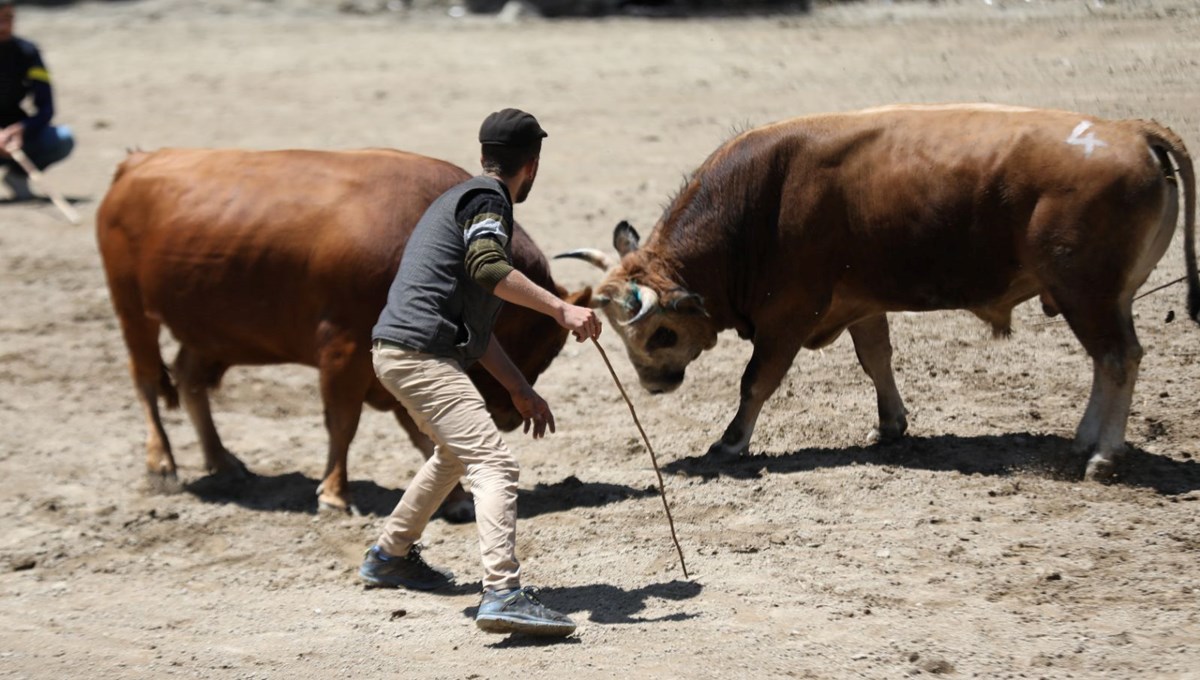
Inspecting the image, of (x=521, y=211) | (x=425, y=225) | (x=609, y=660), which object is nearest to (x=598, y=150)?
(x=521, y=211)

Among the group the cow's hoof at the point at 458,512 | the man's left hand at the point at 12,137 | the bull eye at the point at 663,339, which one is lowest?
the man's left hand at the point at 12,137

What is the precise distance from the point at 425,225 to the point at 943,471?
2.82m

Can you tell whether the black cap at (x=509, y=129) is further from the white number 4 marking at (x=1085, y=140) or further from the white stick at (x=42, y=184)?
the white stick at (x=42, y=184)

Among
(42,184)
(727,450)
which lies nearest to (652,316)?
(727,450)

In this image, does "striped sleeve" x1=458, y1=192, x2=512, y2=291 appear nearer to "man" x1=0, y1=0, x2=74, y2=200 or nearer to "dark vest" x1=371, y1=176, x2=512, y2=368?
"dark vest" x1=371, y1=176, x2=512, y2=368

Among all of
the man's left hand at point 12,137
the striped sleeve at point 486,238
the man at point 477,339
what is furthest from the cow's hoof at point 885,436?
the man's left hand at point 12,137

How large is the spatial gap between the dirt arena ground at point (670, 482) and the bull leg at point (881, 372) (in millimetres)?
170

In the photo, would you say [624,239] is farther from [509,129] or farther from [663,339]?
[509,129]

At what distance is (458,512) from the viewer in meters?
7.69

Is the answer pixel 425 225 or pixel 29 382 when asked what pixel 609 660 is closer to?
pixel 425 225

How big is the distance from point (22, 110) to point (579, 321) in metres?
10.2

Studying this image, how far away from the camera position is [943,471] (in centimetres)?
727

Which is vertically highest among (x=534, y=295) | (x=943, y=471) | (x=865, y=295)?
(x=534, y=295)

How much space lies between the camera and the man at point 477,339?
18.5ft
